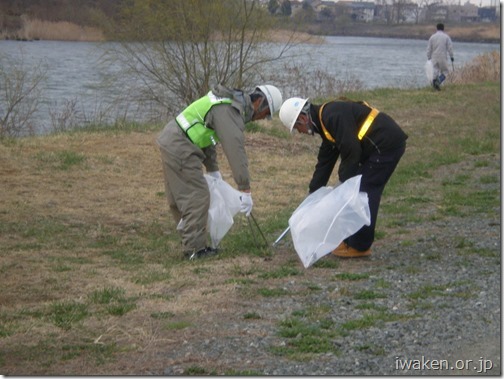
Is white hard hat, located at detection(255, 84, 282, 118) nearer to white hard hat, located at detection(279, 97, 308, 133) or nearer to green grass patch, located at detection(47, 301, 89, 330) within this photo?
white hard hat, located at detection(279, 97, 308, 133)

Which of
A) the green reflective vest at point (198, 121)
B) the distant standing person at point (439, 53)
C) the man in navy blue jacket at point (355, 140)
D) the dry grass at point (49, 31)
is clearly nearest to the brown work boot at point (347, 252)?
the man in navy blue jacket at point (355, 140)

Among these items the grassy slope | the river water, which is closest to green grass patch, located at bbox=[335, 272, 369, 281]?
the grassy slope

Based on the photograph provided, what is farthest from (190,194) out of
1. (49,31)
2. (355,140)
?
(49,31)

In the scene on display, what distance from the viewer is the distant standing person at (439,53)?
26250 mm

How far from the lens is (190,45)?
22062mm

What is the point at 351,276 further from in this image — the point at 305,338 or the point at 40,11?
the point at 40,11

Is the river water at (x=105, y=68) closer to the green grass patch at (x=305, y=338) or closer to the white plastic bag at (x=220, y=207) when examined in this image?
the white plastic bag at (x=220, y=207)

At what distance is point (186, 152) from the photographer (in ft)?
31.6

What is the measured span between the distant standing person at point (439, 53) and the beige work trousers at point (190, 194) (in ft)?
57.7

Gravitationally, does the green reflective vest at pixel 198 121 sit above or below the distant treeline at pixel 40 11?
above

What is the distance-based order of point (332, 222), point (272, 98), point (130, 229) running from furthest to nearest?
point (130, 229), point (272, 98), point (332, 222)

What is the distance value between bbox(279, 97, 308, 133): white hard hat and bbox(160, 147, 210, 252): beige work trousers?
1.03m

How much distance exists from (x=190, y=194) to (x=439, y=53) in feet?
58.4

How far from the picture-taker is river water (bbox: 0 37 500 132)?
23.3 m
